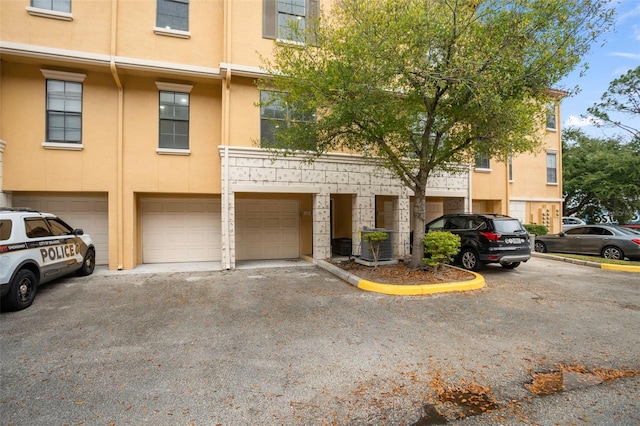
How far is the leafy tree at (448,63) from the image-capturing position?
640cm

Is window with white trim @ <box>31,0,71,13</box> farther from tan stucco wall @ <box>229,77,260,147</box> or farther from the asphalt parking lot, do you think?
the asphalt parking lot

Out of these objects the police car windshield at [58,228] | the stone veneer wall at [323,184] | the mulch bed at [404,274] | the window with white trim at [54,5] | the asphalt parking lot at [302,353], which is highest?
the window with white trim at [54,5]

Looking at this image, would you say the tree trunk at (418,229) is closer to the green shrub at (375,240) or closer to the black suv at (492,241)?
the green shrub at (375,240)

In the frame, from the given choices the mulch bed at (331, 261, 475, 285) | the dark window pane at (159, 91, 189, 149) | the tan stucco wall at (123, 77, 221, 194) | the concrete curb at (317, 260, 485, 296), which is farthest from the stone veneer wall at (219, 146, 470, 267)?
the concrete curb at (317, 260, 485, 296)

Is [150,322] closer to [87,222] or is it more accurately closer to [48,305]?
[48,305]

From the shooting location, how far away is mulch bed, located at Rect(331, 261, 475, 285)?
727cm

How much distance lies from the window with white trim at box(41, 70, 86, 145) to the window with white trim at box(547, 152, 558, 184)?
20802mm

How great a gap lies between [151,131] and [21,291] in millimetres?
5514

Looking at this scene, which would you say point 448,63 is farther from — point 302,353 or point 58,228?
point 58,228

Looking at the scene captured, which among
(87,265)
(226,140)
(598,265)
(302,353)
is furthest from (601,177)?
(87,265)

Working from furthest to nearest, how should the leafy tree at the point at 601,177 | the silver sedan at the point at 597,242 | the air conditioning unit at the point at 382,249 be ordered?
the leafy tree at the point at 601,177
the silver sedan at the point at 597,242
the air conditioning unit at the point at 382,249

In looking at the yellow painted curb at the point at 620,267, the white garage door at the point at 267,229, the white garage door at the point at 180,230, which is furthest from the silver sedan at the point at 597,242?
the white garage door at the point at 180,230

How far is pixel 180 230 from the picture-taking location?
10.5 metres

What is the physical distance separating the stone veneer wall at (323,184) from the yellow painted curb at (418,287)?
3540 mm
